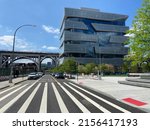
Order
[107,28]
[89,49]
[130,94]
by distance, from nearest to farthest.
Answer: [130,94]
[89,49]
[107,28]

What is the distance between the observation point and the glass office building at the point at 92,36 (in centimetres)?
10631

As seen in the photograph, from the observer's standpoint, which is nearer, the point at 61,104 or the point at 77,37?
the point at 61,104

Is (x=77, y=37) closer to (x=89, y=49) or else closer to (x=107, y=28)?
(x=89, y=49)

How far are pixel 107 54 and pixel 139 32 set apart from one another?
9725cm

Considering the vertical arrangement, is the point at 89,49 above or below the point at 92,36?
below

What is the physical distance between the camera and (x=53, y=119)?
730 centimetres

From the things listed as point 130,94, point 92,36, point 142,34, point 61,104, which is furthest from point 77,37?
point 61,104

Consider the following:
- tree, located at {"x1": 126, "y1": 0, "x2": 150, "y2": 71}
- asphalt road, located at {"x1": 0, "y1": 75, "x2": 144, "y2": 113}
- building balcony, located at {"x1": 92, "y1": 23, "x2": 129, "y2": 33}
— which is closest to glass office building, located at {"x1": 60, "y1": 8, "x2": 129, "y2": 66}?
building balcony, located at {"x1": 92, "y1": 23, "x2": 129, "y2": 33}

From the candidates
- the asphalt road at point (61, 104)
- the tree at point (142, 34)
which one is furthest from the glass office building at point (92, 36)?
the asphalt road at point (61, 104)

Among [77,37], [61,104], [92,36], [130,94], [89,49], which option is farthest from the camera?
[92,36]

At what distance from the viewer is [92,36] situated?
11294 cm

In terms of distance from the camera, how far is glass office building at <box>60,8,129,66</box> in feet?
349

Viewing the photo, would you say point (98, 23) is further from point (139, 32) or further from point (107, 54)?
point (139, 32)

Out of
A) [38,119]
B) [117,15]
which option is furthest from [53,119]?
[117,15]
